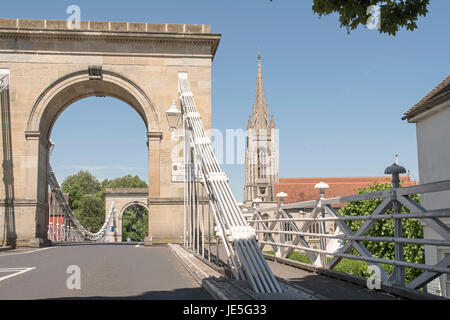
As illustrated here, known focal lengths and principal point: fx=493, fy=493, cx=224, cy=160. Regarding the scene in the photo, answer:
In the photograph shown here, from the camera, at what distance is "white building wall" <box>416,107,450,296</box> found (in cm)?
1470

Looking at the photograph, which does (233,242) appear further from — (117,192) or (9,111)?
(117,192)

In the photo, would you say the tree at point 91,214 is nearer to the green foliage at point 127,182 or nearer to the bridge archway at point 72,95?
the green foliage at point 127,182

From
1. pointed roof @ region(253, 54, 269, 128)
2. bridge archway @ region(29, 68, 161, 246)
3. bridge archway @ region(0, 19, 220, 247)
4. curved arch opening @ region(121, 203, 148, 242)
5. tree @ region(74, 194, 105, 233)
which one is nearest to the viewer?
bridge archway @ region(0, 19, 220, 247)

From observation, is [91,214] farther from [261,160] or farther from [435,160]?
[435,160]

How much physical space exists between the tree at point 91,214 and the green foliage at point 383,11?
70176mm

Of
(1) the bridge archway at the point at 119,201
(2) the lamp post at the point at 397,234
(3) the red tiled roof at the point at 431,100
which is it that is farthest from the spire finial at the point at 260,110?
(2) the lamp post at the point at 397,234

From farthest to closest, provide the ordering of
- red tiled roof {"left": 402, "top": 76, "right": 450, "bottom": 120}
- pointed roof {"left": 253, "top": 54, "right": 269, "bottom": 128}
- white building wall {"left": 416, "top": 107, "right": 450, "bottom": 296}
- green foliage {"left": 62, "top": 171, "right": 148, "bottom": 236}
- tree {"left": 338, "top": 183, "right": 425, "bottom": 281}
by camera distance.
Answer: pointed roof {"left": 253, "top": 54, "right": 269, "bottom": 128}, green foliage {"left": 62, "top": 171, "right": 148, "bottom": 236}, tree {"left": 338, "top": 183, "right": 425, "bottom": 281}, white building wall {"left": 416, "top": 107, "right": 450, "bottom": 296}, red tiled roof {"left": 402, "top": 76, "right": 450, "bottom": 120}

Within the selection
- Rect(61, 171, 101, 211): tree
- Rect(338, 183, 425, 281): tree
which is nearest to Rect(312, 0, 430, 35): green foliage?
Rect(338, 183, 425, 281): tree

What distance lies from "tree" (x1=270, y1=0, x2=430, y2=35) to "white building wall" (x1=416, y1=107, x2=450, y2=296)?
984 centimetres

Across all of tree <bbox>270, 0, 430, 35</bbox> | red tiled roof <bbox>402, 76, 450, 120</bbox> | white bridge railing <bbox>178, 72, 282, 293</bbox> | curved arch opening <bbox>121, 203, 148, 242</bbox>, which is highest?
red tiled roof <bbox>402, 76, 450, 120</bbox>

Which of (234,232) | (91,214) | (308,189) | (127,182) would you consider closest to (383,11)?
(234,232)

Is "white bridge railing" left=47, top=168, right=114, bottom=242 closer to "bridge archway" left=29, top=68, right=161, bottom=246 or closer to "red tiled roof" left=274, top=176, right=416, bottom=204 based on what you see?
"bridge archway" left=29, top=68, right=161, bottom=246
